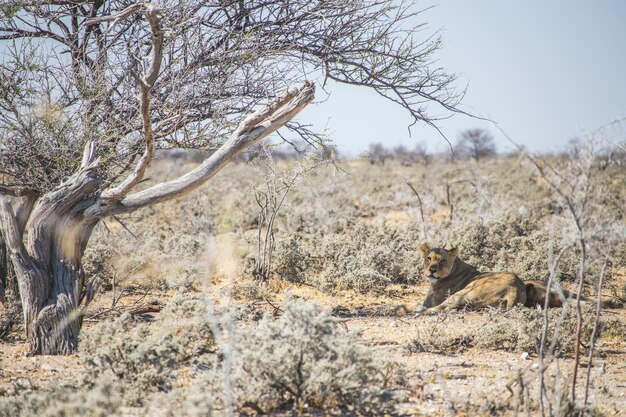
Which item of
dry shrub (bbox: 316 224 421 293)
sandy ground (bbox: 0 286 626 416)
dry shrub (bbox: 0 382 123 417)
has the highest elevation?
dry shrub (bbox: 316 224 421 293)

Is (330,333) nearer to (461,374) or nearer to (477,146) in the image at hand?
(461,374)

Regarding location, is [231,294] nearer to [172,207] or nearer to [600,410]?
[600,410]

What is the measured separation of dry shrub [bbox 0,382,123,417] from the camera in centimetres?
385

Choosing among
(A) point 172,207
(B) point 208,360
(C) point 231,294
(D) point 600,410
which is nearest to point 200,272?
(C) point 231,294

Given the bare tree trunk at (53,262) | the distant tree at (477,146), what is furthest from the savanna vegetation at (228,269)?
the distant tree at (477,146)

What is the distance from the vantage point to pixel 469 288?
866 centimetres

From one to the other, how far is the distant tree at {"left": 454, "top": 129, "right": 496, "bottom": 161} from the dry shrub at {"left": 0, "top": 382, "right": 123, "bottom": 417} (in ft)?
150

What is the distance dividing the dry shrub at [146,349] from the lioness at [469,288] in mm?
3817

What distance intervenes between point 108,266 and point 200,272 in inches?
63.5

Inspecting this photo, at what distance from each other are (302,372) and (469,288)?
4.78 m

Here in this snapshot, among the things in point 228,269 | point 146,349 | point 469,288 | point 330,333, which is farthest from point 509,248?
point 146,349

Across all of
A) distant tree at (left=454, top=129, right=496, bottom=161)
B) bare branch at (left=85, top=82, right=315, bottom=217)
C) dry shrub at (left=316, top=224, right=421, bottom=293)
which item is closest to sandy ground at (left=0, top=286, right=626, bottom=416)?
bare branch at (left=85, top=82, right=315, bottom=217)

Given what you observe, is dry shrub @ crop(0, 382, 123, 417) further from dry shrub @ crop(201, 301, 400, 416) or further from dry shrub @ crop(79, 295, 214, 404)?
dry shrub @ crop(201, 301, 400, 416)

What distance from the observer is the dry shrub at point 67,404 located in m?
3.85
